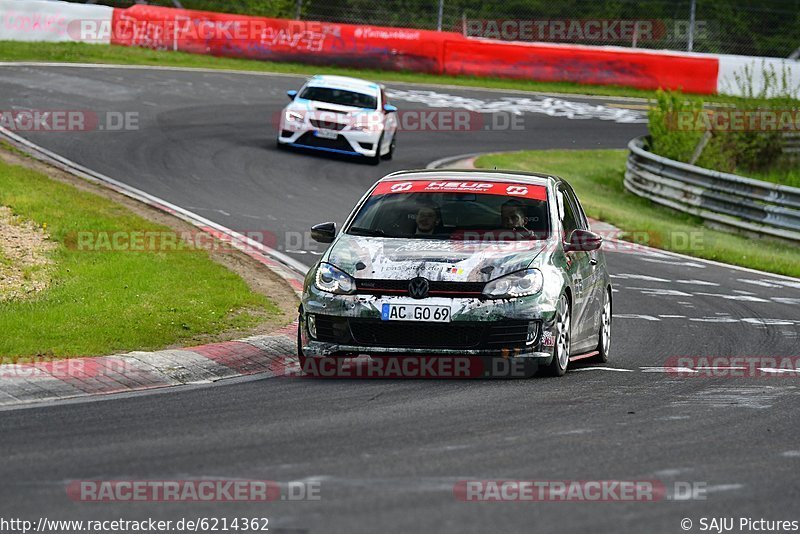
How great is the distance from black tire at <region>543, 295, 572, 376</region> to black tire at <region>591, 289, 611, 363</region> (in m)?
1.24

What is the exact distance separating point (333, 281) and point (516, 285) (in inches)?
50.3

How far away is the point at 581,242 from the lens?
1046 centimetres

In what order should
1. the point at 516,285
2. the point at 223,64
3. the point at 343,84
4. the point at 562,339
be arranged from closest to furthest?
1. the point at 516,285
2. the point at 562,339
3. the point at 343,84
4. the point at 223,64

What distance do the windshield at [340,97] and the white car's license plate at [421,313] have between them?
17.0 meters

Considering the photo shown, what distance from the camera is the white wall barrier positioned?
3553cm

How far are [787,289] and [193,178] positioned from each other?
9.40 metres

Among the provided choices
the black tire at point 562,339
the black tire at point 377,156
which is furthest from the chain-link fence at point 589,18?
the black tire at point 562,339

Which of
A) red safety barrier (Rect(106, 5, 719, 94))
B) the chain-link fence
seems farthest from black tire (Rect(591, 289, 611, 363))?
→ red safety barrier (Rect(106, 5, 719, 94))

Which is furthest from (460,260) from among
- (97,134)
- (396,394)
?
(97,134)

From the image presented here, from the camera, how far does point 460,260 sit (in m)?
9.64

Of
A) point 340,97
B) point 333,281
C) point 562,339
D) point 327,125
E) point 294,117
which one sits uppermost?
point 333,281

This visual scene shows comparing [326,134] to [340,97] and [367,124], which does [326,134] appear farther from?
[340,97]

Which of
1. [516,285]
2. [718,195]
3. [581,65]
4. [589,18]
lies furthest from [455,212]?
[589,18]

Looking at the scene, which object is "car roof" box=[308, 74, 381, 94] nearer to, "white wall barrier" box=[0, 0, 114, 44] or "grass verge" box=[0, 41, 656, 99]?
"grass verge" box=[0, 41, 656, 99]
